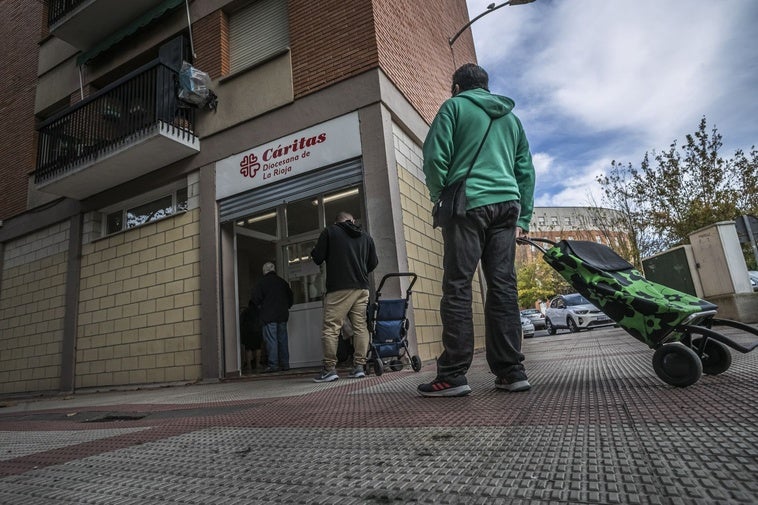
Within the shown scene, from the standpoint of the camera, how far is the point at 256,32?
25.6 feet

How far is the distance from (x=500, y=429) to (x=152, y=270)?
7.98 m

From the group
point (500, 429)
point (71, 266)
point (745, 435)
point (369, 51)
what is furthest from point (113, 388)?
point (745, 435)

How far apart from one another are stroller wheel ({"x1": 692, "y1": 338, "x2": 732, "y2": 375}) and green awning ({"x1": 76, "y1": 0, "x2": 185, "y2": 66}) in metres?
9.96

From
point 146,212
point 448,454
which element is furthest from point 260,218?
point 448,454

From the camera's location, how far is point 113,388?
7.98 metres

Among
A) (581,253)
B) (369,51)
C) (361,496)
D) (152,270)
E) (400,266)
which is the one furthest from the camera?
(152,270)

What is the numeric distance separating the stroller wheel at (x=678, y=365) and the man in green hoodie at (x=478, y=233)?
682mm

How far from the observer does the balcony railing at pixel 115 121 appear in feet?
24.9

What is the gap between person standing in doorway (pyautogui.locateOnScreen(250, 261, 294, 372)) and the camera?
21.9 ft

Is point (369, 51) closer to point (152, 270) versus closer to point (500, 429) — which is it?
point (152, 270)

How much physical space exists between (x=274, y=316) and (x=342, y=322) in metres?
2.16

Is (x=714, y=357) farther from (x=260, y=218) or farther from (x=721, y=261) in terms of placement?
(x=721, y=261)

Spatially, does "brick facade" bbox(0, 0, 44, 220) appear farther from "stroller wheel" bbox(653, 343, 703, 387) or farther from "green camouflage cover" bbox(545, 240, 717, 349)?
"stroller wheel" bbox(653, 343, 703, 387)

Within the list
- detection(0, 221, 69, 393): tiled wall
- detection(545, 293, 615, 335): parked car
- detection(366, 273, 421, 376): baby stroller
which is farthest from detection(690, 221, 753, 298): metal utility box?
detection(0, 221, 69, 393): tiled wall
